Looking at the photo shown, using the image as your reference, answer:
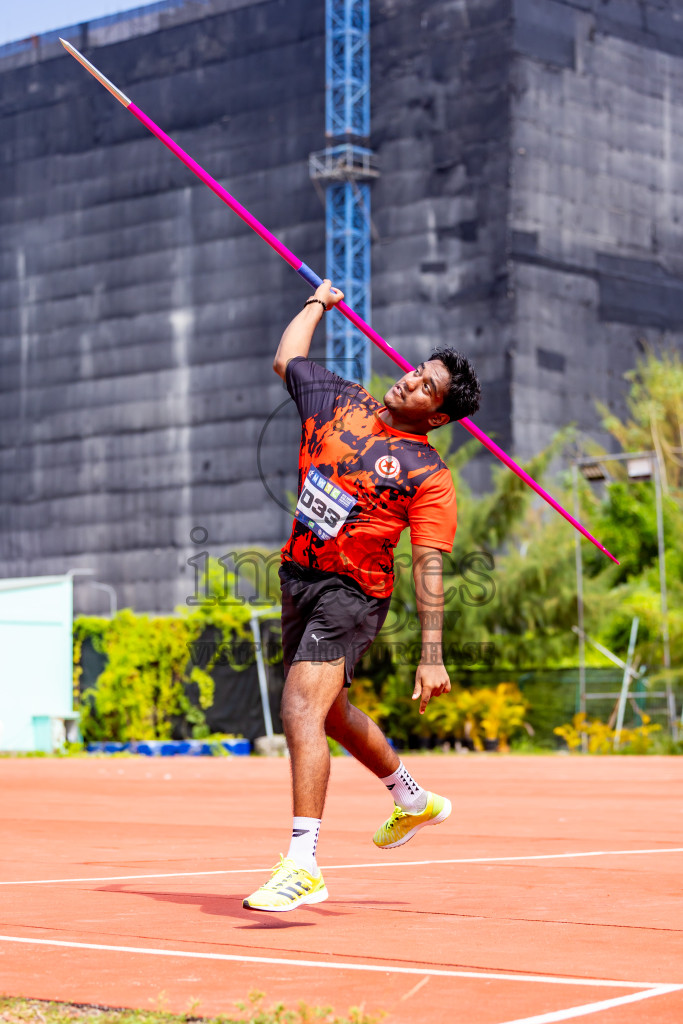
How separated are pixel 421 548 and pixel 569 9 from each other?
49.7m

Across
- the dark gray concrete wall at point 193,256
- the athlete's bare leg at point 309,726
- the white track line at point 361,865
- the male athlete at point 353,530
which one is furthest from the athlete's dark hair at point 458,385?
the dark gray concrete wall at point 193,256

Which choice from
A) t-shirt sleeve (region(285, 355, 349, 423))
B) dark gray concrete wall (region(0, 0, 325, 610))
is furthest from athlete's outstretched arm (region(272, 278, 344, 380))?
dark gray concrete wall (region(0, 0, 325, 610))

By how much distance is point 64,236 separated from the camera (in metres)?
61.6

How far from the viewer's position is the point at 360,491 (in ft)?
18.1

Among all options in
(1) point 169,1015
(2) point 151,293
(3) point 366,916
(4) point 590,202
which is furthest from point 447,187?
(1) point 169,1015

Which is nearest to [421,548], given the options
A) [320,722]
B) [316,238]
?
[320,722]

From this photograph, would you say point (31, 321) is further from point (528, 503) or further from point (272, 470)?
point (528, 503)

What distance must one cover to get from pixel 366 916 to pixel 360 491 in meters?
1.44

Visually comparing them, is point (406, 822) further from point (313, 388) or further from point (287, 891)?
point (313, 388)

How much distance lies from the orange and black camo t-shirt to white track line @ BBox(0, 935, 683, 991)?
171 centimetres

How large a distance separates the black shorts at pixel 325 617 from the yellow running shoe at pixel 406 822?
2.62 feet

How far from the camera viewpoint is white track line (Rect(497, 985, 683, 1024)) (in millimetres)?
3193

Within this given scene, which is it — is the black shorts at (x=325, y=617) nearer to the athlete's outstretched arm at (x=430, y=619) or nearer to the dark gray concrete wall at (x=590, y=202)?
the athlete's outstretched arm at (x=430, y=619)

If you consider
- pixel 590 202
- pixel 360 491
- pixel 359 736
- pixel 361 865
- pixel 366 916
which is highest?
pixel 590 202
